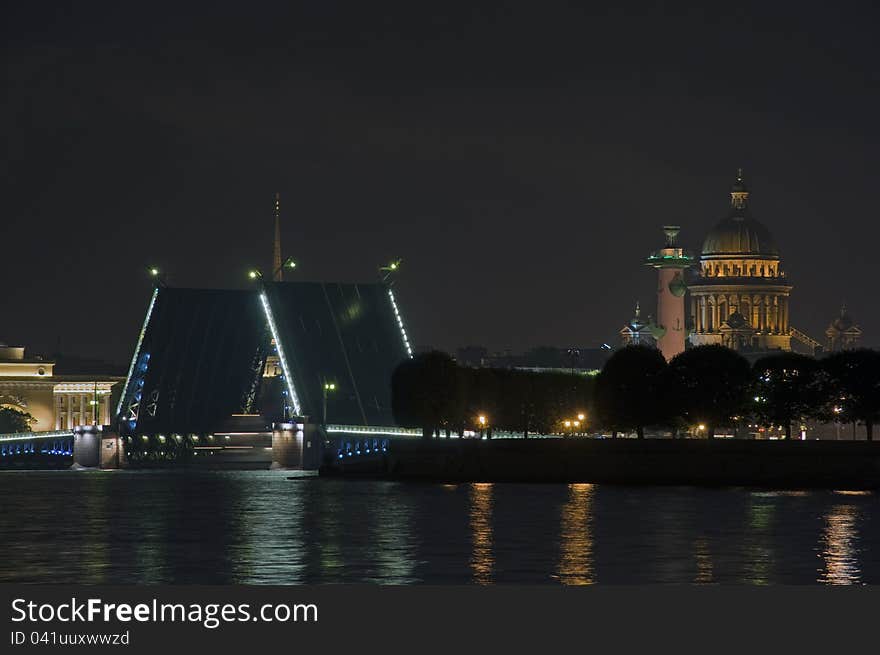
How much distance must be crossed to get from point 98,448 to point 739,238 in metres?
73.7

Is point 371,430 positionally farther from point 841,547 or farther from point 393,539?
point 841,547

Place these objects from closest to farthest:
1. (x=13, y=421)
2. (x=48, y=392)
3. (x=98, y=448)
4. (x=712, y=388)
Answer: (x=712, y=388) → (x=98, y=448) → (x=13, y=421) → (x=48, y=392)

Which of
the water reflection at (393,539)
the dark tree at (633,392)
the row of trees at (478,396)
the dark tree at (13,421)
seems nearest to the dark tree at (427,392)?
the row of trees at (478,396)

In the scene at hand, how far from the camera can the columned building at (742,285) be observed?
567 ft

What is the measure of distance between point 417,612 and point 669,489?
44.3 meters

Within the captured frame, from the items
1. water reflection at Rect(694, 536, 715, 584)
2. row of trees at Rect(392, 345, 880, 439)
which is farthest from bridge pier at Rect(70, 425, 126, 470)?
water reflection at Rect(694, 536, 715, 584)

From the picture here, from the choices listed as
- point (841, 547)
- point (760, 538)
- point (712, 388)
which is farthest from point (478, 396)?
point (841, 547)

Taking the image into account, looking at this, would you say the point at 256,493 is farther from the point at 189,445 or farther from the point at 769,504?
the point at 189,445

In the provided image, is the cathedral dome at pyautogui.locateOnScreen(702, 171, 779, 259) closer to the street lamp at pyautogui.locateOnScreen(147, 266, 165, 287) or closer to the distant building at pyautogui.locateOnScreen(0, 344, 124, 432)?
the distant building at pyautogui.locateOnScreen(0, 344, 124, 432)

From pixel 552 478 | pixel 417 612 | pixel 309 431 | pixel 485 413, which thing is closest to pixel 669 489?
pixel 552 478

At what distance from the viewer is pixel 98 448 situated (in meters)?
111

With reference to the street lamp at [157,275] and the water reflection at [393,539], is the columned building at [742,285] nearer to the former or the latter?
the street lamp at [157,275]

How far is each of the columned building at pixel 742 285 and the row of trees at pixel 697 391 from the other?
75.8m

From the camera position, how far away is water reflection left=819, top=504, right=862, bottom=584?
4578 centimetres
